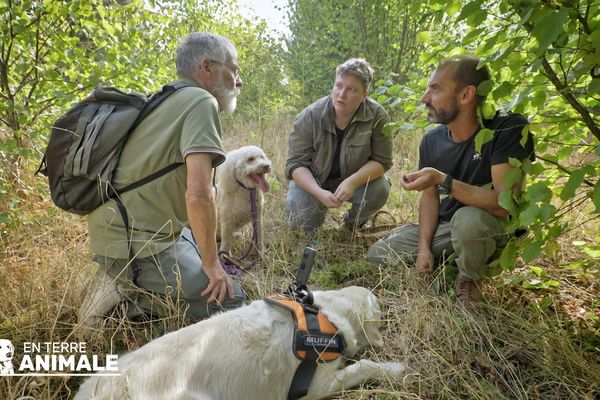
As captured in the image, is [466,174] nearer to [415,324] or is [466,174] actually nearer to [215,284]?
[415,324]

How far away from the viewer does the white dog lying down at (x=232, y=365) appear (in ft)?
5.05

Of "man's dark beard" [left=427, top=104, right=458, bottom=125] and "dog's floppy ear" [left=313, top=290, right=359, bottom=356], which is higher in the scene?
"man's dark beard" [left=427, top=104, right=458, bottom=125]

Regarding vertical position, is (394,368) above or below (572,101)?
below

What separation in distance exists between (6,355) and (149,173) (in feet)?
4.13

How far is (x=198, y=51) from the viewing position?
2510 mm

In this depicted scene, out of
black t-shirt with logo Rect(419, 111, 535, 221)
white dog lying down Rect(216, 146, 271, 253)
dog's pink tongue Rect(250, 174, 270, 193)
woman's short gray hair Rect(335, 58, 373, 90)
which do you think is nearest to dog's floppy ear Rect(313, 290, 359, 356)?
black t-shirt with logo Rect(419, 111, 535, 221)

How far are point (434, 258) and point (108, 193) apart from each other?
8.27ft

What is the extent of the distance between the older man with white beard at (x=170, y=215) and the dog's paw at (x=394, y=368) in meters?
1.03

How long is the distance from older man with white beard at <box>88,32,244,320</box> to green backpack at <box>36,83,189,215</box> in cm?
5

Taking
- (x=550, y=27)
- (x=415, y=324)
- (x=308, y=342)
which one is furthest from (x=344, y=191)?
(x=550, y=27)

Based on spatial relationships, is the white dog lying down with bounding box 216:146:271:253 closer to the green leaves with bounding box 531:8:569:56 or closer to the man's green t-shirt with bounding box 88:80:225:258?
the man's green t-shirt with bounding box 88:80:225:258

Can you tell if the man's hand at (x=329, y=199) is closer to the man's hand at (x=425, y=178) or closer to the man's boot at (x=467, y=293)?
the man's hand at (x=425, y=178)

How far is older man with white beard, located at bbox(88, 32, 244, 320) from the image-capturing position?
2.25 meters

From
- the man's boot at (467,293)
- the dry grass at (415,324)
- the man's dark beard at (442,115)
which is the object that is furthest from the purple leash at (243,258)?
the man's dark beard at (442,115)
